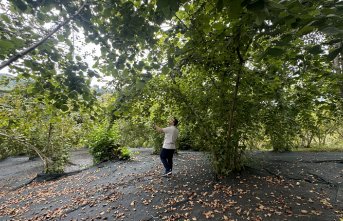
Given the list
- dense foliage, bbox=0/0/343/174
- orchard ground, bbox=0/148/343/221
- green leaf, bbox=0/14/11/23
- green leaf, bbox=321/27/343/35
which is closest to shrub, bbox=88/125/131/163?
orchard ground, bbox=0/148/343/221

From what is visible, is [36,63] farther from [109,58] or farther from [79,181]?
[79,181]

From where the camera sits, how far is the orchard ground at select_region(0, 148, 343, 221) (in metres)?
3.88

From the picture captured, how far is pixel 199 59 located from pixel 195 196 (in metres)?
2.52

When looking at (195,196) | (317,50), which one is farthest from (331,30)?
(195,196)

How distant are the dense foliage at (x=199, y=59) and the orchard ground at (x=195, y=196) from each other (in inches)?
31.1

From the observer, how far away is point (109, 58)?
273cm

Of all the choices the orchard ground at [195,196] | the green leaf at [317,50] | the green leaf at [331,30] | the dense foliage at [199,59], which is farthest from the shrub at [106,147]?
the green leaf at [331,30]

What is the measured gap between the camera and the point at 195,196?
4551 mm

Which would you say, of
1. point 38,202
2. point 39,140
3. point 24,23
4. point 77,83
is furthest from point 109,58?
point 39,140

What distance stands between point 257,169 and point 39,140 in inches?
357

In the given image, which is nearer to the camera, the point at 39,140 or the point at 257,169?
the point at 257,169

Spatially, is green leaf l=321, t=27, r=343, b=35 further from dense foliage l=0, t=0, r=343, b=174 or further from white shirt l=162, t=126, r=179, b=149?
white shirt l=162, t=126, r=179, b=149

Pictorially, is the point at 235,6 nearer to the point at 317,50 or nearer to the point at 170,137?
the point at 317,50

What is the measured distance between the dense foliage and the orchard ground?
2.59 feet
